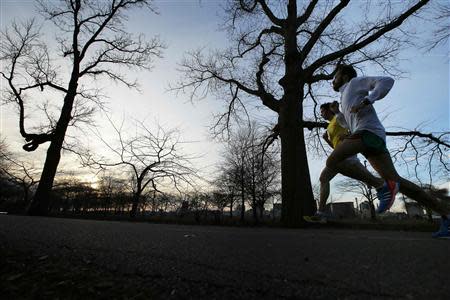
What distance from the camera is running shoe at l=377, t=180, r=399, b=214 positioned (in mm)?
3635

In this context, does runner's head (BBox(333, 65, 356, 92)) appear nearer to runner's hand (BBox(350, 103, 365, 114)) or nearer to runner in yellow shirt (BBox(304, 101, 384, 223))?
runner in yellow shirt (BBox(304, 101, 384, 223))

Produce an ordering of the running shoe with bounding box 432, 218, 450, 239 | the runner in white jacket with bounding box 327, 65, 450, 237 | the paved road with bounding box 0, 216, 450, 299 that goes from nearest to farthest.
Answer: the paved road with bounding box 0, 216, 450, 299 → the runner in white jacket with bounding box 327, 65, 450, 237 → the running shoe with bounding box 432, 218, 450, 239

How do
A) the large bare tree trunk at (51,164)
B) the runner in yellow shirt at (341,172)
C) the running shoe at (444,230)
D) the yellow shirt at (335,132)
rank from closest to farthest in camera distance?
the running shoe at (444,230) < the runner in yellow shirt at (341,172) < the yellow shirt at (335,132) < the large bare tree trunk at (51,164)

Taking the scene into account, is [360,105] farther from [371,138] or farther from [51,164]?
[51,164]

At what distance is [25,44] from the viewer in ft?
49.5

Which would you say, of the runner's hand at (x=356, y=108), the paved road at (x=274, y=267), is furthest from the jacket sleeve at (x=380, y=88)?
the paved road at (x=274, y=267)

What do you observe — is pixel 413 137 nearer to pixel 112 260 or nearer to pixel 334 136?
pixel 334 136

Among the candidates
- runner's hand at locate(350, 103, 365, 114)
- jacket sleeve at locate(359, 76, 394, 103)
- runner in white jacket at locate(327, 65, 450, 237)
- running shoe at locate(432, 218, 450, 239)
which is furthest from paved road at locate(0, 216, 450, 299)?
running shoe at locate(432, 218, 450, 239)

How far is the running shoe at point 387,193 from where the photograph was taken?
363cm

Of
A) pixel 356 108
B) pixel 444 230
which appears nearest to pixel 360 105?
pixel 356 108

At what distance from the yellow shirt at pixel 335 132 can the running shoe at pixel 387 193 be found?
1108 mm

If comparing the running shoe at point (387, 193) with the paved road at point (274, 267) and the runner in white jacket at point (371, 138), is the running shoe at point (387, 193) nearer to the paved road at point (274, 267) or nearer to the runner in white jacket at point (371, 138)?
the runner in white jacket at point (371, 138)

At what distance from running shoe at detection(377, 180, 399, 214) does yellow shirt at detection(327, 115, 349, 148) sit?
1.11 metres

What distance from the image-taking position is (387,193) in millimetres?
3646
